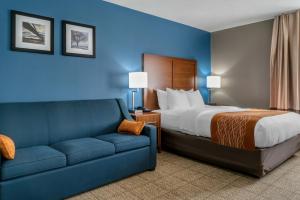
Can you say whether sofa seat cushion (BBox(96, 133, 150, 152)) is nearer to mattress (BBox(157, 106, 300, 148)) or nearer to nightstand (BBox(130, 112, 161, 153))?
nightstand (BBox(130, 112, 161, 153))

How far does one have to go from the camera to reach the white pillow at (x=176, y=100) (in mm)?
4336

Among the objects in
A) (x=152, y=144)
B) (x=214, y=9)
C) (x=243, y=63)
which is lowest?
(x=152, y=144)

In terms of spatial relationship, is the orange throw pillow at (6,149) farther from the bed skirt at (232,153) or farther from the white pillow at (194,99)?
the white pillow at (194,99)

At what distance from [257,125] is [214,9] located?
2.51 meters

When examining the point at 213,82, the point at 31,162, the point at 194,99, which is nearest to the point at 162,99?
the point at 194,99

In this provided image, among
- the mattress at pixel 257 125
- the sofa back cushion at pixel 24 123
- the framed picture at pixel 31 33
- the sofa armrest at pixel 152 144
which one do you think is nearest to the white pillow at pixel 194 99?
the mattress at pixel 257 125

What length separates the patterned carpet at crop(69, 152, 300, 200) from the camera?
2.30m

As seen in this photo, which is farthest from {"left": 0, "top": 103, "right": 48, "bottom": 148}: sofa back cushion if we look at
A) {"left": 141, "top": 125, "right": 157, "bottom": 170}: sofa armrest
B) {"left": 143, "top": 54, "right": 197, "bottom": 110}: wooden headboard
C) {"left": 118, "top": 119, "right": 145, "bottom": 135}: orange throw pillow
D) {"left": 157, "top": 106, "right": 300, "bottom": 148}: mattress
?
{"left": 143, "top": 54, "right": 197, "bottom": 110}: wooden headboard

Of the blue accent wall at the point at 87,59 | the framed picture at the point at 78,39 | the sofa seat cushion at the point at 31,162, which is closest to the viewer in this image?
the sofa seat cushion at the point at 31,162

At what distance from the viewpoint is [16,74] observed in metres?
2.88

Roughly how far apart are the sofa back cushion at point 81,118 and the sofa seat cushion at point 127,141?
325 millimetres

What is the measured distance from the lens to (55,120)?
2.76m

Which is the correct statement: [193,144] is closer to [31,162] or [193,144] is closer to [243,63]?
[31,162]

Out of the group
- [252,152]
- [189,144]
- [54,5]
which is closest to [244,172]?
[252,152]
